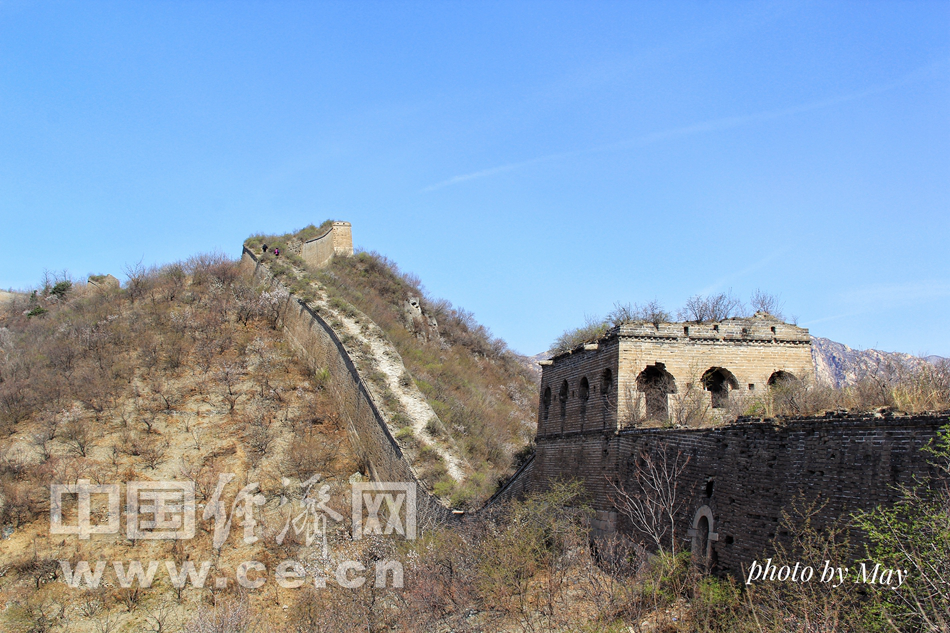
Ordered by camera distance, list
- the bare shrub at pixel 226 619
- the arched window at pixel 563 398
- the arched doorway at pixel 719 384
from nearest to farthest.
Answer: the bare shrub at pixel 226 619 < the arched doorway at pixel 719 384 < the arched window at pixel 563 398

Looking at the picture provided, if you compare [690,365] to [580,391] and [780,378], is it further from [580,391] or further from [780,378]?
[580,391]

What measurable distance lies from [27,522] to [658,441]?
577 inches

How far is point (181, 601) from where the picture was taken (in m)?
15.3

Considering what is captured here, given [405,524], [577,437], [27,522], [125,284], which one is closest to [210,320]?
[125,284]

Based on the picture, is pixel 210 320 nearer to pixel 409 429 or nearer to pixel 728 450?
pixel 409 429

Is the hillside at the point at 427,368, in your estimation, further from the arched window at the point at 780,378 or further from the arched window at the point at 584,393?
the arched window at the point at 780,378

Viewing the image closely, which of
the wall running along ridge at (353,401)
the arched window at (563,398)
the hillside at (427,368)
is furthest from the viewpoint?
the hillside at (427,368)

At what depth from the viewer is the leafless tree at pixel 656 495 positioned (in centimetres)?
1095

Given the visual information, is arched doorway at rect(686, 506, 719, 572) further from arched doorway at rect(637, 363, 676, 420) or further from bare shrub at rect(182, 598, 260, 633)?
bare shrub at rect(182, 598, 260, 633)

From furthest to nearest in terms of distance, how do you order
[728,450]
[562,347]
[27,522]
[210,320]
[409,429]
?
[210,320] < [409,429] < [562,347] < [27,522] < [728,450]

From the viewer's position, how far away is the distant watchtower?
122ft

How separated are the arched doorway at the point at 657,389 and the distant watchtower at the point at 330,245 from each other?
1016 inches

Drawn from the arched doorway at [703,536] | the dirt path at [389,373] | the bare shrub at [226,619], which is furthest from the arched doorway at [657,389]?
the bare shrub at [226,619]

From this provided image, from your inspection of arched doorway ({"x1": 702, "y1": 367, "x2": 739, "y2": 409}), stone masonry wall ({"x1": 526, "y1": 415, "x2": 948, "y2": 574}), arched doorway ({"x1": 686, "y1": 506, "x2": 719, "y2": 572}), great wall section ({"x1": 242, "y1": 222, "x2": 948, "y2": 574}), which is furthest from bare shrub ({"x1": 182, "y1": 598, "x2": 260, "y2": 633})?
arched doorway ({"x1": 702, "y1": 367, "x2": 739, "y2": 409})
